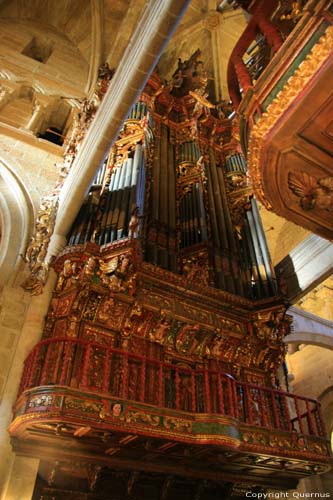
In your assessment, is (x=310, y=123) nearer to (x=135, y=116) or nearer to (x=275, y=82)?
(x=275, y=82)

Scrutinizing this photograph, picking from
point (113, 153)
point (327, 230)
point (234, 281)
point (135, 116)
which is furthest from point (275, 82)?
point (135, 116)

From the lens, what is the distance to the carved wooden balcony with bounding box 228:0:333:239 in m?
3.69

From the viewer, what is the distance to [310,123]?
4004mm

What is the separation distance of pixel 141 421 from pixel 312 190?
3428 mm

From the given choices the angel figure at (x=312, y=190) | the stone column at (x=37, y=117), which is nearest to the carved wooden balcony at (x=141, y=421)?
the angel figure at (x=312, y=190)

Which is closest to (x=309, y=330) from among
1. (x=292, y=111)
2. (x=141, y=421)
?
(x=141, y=421)

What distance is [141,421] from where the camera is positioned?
17.1 feet

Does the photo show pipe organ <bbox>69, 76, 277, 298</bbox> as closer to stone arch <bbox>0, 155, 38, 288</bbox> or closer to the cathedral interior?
the cathedral interior

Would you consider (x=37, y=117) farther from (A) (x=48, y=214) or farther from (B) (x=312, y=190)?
(B) (x=312, y=190)

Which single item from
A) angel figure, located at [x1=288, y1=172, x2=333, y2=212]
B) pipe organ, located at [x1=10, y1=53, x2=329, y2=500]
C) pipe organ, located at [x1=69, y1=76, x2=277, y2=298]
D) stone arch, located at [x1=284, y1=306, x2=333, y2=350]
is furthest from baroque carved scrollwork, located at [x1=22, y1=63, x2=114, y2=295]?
stone arch, located at [x1=284, y1=306, x2=333, y2=350]

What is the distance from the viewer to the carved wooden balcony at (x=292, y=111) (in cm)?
369

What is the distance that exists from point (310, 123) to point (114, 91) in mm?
3257

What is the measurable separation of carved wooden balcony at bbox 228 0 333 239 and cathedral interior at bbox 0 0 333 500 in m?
→ 0.02

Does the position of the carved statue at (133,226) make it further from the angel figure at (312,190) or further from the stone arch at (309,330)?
the stone arch at (309,330)
